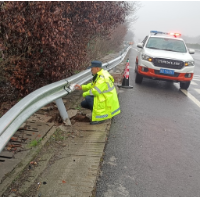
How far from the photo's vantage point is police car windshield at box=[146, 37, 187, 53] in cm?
889

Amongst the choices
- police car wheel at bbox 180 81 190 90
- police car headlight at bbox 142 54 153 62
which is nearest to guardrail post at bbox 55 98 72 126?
police car headlight at bbox 142 54 153 62

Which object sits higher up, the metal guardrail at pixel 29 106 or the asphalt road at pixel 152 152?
the metal guardrail at pixel 29 106

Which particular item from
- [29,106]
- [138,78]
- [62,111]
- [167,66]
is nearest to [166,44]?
[167,66]

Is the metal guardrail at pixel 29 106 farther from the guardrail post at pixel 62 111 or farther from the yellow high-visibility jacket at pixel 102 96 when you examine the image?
the yellow high-visibility jacket at pixel 102 96

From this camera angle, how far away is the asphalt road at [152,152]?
8.83 ft

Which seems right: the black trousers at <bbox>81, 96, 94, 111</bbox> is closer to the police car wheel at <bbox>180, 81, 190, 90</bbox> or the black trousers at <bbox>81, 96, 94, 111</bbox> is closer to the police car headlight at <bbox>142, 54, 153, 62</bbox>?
the police car headlight at <bbox>142, 54, 153, 62</bbox>

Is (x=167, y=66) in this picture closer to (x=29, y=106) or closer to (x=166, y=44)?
(x=166, y=44)

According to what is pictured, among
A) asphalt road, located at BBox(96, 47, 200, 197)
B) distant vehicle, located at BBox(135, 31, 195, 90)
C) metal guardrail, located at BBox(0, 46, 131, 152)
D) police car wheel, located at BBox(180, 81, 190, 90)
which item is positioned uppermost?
metal guardrail, located at BBox(0, 46, 131, 152)

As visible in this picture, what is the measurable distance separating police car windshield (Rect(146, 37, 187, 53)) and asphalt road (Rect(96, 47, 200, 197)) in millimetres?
3380

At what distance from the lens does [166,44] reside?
9094mm

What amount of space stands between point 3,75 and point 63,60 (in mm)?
1253

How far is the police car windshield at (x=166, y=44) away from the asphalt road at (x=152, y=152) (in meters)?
3.38

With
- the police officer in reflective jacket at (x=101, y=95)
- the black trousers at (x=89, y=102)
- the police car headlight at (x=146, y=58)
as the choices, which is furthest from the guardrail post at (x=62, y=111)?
the police car headlight at (x=146, y=58)

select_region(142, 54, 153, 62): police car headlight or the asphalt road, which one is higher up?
the asphalt road
